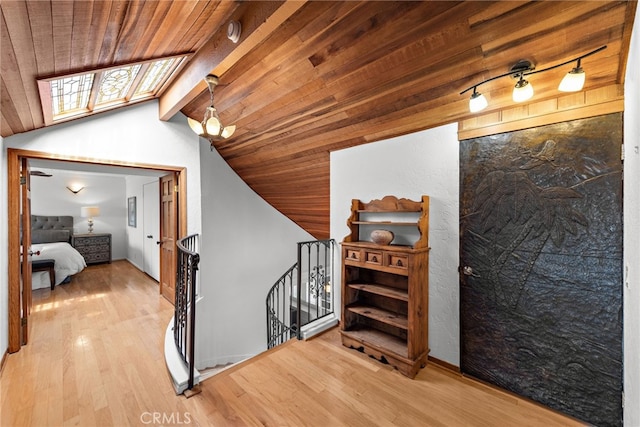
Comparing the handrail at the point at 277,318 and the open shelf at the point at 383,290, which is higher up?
the open shelf at the point at 383,290

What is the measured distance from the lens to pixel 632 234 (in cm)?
128

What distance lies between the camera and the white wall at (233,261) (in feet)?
13.7

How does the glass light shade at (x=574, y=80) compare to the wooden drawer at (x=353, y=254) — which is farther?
the wooden drawer at (x=353, y=254)

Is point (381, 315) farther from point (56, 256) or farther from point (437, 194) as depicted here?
point (56, 256)

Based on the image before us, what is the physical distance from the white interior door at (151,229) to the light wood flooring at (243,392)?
2.31 metres

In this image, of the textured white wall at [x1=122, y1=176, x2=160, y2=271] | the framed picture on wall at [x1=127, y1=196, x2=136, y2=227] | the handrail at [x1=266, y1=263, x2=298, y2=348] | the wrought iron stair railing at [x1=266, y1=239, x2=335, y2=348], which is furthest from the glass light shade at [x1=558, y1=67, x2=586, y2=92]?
the framed picture on wall at [x1=127, y1=196, x2=136, y2=227]

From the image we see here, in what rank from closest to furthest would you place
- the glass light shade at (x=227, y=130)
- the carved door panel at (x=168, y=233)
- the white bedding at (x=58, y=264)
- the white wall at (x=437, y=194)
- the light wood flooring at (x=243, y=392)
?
the light wood flooring at (x=243, y=392) < the white wall at (x=437, y=194) < the glass light shade at (x=227, y=130) < the carved door panel at (x=168, y=233) < the white bedding at (x=58, y=264)

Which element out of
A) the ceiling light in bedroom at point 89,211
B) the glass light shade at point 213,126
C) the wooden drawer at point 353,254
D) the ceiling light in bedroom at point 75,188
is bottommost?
the wooden drawer at point 353,254

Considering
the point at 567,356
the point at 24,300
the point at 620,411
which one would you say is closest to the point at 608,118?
the point at 567,356

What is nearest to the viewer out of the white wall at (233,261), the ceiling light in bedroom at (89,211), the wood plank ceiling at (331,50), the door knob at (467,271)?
the wood plank ceiling at (331,50)

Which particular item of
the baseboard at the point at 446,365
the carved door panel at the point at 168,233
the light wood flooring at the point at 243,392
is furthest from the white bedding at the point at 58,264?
the baseboard at the point at 446,365

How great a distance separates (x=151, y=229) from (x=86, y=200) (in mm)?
2781

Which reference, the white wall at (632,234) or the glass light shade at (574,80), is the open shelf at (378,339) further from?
the glass light shade at (574,80)

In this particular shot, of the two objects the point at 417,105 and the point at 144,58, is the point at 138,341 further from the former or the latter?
the point at 417,105
